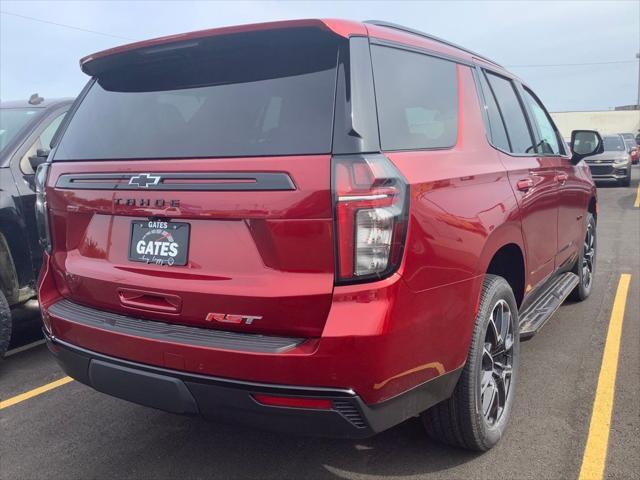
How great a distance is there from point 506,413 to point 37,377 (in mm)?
3095

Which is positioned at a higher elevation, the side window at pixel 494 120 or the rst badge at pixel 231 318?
the side window at pixel 494 120

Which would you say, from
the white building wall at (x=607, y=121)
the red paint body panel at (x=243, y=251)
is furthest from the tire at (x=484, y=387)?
the white building wall at (x=607, y=121)

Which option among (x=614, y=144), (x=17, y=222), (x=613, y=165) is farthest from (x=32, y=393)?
(x=614, y=144)

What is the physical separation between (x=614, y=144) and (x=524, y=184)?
17.0 m

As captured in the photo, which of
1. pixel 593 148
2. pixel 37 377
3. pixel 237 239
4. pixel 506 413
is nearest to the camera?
pixel 237 239

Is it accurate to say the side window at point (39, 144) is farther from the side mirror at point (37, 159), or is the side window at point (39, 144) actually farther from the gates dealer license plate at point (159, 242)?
the gates dealer license plate at point (159, 242)

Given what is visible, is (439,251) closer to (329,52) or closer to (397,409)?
(397,409)

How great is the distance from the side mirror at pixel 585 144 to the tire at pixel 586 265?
27.7 inches

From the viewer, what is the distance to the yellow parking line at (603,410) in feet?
8.69

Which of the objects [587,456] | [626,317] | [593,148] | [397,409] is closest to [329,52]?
[397,409]

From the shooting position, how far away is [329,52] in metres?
2.12

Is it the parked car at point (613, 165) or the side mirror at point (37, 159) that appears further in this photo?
the parked car at point (613, 165)

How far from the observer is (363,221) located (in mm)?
1964

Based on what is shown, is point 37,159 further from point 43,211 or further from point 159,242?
point 159,242
